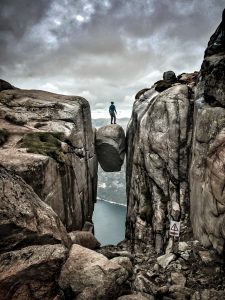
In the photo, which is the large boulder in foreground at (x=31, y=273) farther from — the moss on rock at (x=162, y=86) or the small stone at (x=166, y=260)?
the moss on rock at (x=162, y=86)

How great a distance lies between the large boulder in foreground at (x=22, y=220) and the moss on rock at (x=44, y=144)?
10.2 meters

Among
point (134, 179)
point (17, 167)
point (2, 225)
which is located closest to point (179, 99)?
point (134, 179)

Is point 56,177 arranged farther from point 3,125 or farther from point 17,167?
point 3,125

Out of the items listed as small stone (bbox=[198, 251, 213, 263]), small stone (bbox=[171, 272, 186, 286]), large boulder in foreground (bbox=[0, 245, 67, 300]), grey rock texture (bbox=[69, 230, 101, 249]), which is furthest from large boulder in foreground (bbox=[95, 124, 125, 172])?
large boulder in foreground (bbox=[0, 245, 67, 300])

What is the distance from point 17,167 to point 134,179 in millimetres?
18713

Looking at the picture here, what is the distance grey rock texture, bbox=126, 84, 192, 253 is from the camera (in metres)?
28.1

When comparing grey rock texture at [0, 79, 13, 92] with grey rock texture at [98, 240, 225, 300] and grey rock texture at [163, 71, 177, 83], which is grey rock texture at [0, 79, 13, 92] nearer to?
grey rock texture at [163, 71, 177, 83]

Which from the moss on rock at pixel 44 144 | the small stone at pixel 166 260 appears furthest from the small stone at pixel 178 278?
the moss on rock at pixel 44 144

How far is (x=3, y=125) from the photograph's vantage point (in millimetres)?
31594

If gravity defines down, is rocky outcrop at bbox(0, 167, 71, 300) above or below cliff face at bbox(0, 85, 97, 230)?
below

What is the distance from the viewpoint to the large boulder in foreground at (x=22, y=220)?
13.2 m

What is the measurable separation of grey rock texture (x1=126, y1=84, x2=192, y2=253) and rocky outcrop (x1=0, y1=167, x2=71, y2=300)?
Result: 48.9ft

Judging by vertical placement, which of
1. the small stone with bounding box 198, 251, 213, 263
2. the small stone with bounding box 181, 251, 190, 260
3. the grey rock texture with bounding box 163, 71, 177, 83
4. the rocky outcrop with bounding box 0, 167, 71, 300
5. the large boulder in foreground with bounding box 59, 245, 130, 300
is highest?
the grey rock texture with bounding box 163, 71, 177, 83

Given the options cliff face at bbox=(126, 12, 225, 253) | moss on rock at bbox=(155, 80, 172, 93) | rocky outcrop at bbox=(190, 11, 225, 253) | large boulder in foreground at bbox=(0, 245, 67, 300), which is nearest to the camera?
large boulder in foreground at bbox=(0, 245, 67, 300)
